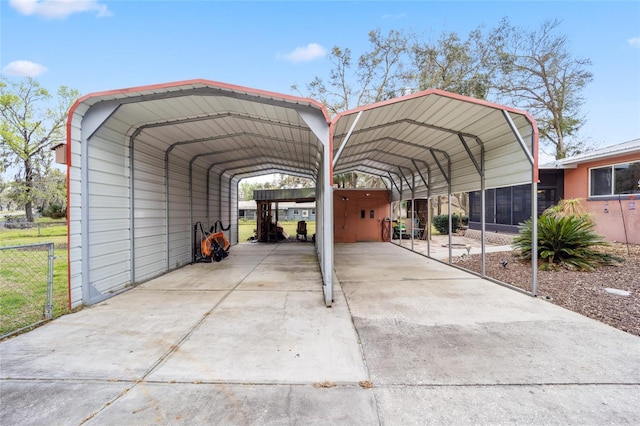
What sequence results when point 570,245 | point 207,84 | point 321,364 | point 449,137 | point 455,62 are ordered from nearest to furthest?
point 321,364, point 207,84, point 570,245, point 449,137, point 455,62

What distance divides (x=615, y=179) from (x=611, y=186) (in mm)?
239

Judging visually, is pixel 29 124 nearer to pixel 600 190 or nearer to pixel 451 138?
pixel 451 138

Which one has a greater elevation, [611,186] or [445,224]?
[611,186]

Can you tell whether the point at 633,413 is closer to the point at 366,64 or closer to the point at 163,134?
the point at 163,134

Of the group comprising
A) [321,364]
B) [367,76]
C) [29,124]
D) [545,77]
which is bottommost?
[321,364]

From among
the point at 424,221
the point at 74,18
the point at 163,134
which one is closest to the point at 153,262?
the point at 163,134

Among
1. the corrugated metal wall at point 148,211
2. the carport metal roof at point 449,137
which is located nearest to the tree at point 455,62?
the carport metal roof at point 449,137

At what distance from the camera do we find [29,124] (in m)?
19.8

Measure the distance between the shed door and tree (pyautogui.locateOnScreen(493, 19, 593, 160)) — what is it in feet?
33.0

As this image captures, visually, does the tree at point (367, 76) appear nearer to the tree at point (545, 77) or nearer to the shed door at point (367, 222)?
the tree at point (545, 77)

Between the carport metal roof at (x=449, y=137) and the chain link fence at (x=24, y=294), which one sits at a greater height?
the carport metal roof at (x=449, y=137)

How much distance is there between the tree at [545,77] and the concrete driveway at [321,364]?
16.0 m

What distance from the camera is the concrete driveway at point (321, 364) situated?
2.12 meters

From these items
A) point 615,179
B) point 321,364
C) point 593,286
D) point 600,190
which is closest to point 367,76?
point 600,190
